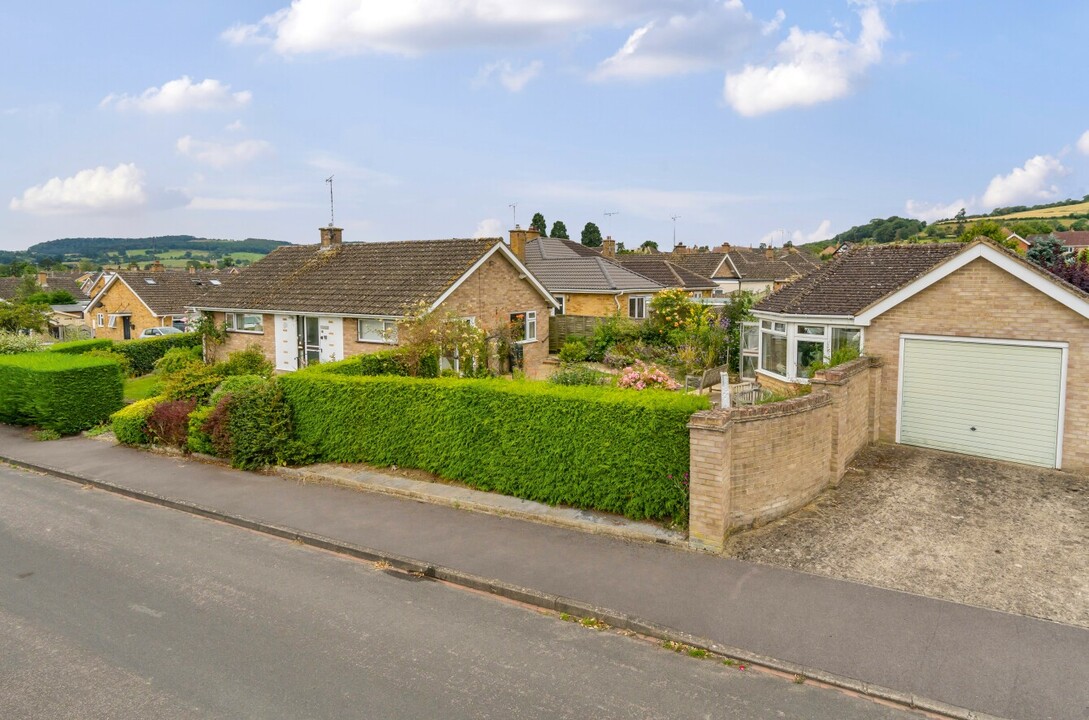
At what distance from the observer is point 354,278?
899 inches

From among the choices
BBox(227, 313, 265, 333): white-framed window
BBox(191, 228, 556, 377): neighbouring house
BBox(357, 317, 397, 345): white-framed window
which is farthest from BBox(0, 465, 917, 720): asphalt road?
BBox(227, 313, 265, 333): white-framed window

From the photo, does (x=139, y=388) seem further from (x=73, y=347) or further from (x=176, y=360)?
(x=73, y=347)

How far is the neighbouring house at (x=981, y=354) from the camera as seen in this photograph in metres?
11.8

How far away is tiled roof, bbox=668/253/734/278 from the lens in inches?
2454

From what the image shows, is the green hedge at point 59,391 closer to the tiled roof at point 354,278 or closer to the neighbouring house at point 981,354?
the tiled roof at point 354,278

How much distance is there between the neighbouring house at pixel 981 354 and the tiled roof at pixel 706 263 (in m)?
47.7

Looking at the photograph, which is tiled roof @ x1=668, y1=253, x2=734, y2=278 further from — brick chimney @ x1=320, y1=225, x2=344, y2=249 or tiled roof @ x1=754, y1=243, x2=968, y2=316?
tiled roof @ x1=754, y1=243, x2=968, y2=316

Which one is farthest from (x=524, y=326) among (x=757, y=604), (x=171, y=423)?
(x=757, y=604)

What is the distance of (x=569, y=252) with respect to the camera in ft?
131

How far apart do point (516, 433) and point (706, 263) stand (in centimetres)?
5614

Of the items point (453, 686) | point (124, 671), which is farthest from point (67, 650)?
point (453, 686)

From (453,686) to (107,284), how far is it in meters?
51.5

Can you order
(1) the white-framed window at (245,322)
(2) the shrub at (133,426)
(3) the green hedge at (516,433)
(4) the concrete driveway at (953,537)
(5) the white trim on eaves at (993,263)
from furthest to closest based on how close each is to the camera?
(1) the white-framed window at (245,322)
(2) the shrub at (133,426)
(5) the white trim on eaves at (993,263)
(3) the green hedge at (516,433)
(4) the concrete driveway at (953,537)

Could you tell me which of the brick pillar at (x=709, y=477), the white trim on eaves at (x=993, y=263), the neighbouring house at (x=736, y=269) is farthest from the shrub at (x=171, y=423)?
the neighbouring house at (x=736, y=269)
